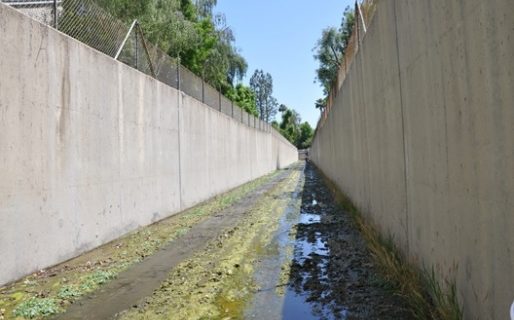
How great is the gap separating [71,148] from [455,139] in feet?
17.4

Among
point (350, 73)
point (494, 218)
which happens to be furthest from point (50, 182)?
point (350, 73)

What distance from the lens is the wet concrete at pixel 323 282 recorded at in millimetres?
4250

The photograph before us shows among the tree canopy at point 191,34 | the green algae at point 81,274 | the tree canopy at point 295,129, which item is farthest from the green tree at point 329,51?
the green algae at point 81,274

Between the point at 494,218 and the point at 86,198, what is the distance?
5.98m

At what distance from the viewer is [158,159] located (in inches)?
417

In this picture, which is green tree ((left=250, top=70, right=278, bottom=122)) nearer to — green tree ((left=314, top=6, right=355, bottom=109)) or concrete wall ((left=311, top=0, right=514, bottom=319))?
green tree ((left=314, top=6, right=355, bottom=109))

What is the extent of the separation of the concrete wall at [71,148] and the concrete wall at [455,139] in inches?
169

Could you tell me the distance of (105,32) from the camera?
871 cm

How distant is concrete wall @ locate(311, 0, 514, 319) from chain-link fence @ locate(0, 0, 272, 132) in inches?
183

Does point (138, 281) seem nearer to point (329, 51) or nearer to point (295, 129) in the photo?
point (329, 51)

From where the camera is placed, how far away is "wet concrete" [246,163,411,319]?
4.25 m

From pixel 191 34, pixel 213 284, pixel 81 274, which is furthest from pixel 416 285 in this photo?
A: pixel 191 34

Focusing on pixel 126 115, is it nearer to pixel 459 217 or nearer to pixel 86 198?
pixel 86 198

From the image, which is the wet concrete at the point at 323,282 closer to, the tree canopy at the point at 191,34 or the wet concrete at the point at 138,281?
the wet concrete at the point at 138,281
